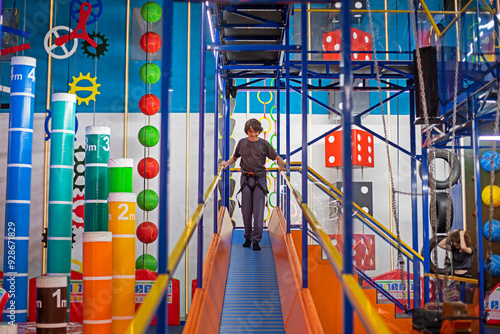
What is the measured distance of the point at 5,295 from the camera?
5.48 metres

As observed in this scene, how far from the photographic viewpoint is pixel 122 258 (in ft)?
24.7

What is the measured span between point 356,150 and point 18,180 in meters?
6.23

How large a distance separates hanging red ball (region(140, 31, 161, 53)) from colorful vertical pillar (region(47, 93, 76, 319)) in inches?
91.8

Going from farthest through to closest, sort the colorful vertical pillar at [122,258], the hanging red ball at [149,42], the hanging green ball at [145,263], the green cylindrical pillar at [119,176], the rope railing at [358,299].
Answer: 1. the hanging green ball at [145,263]
2. the hanging red ball at [149,42]
3. the green cylindrical pillar at [119,176]
4. the colorful vertical pillar at [122,258]
5. the rope railing at [358,299]

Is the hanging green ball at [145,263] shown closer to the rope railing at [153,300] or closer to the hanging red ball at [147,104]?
the hanging red ball at [147,104]

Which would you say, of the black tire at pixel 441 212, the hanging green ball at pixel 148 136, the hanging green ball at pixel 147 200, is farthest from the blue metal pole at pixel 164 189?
the black tire at pixel 441 212

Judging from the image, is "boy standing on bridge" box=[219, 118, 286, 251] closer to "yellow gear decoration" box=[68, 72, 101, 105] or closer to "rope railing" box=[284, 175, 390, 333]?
"rope railing" box=[284, 175, 390, 333]

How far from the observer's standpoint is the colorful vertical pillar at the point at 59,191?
297 inches

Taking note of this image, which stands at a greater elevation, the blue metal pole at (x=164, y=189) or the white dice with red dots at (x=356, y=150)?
the white dice with red dots at (x=356, y=150)

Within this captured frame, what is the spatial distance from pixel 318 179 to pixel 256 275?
3.20m

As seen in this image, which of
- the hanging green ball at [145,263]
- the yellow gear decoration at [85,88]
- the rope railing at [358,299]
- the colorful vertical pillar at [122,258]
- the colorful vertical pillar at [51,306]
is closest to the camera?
the rope railing at [358,299]

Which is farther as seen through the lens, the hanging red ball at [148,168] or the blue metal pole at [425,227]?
the hanging red ball at [148,168]

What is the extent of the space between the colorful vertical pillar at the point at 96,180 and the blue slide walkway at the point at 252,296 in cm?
304

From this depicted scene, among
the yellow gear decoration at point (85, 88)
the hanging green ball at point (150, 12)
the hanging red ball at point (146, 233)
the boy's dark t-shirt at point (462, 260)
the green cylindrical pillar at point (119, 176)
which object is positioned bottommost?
the boy's dark t-shirt at point (462, 260)
